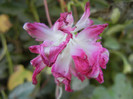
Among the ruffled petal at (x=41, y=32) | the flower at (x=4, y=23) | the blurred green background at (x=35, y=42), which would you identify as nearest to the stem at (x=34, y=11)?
the blurred green background at (x=35, y=42)

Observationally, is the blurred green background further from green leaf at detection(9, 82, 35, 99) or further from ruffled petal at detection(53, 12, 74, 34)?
ruffled petal at detection(53, 12, 74, 34)

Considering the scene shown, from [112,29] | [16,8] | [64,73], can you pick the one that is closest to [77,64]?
[64,73]

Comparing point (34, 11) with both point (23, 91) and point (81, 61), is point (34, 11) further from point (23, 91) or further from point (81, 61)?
point (81, 61)

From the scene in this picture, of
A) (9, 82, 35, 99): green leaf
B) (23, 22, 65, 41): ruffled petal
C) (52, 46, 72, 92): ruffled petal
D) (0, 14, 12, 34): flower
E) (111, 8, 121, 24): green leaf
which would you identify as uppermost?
(23, 22, 65, 41): ruffled petal

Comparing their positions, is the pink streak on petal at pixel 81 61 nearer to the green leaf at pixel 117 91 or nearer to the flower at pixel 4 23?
the green leaf at pixel 117 91

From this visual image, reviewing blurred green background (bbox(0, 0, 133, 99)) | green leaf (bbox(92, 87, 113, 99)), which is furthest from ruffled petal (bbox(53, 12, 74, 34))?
green leaf (bbox(92, 87, 113, 99))

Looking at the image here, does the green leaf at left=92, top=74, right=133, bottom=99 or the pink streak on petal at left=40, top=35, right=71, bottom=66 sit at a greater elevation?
the pink streak on petal at left=40, top=35, right=71, bottom=66

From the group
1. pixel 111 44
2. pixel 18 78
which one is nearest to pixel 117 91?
pixel 111 44
